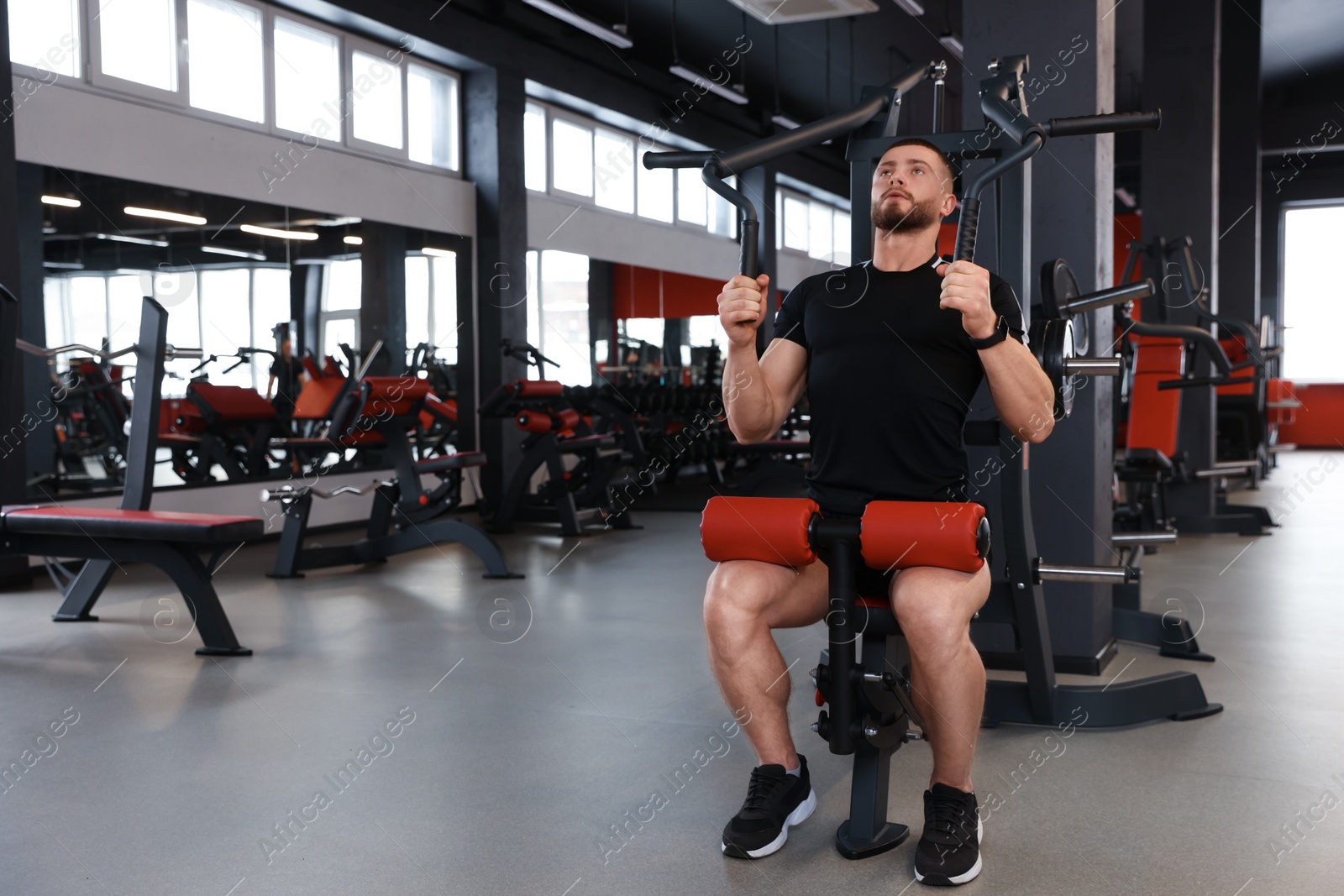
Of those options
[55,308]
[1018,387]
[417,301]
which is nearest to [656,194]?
[417,301]

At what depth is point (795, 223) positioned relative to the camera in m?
13.0

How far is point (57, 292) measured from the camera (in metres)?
4.91

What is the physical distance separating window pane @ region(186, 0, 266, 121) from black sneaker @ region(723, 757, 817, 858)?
17.0 ft

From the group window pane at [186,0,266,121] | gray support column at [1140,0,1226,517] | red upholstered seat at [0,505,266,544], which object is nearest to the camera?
red upholstered seat at [0,505,266,544]

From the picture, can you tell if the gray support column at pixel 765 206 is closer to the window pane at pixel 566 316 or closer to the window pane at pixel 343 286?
the window pane at pixel 566 316

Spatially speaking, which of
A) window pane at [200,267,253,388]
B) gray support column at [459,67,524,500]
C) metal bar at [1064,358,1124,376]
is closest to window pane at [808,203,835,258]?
gray support column at [459,67,524,500]

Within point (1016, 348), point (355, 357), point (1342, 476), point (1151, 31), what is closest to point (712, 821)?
point (1016, 348)

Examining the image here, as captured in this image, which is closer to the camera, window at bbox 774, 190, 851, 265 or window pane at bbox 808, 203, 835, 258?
window at bbox 774, 190, 851, 265

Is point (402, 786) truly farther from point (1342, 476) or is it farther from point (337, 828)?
point (1342, 476)

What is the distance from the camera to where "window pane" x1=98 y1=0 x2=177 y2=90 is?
516 centimetres

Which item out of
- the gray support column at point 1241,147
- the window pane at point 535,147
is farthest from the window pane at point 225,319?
the gray support column at point 1241,147

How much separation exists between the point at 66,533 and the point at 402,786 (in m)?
1.94

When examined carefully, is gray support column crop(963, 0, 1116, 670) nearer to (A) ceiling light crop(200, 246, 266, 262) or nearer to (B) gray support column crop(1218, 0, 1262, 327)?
(A) ceiling light crop(200, 246, 266, 262)

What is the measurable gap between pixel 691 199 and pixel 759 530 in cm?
924
